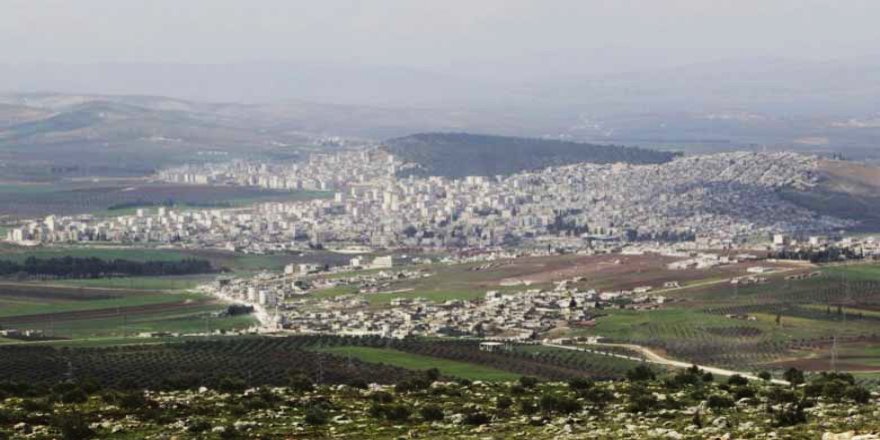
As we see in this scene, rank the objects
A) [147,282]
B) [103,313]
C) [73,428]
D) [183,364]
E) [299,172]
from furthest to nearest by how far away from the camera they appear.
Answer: [299,172] < [147,282] < [103,313] < [183,364] < [73,428]

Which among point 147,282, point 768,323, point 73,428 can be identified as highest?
point 73,428

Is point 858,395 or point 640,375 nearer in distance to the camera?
point 858,395

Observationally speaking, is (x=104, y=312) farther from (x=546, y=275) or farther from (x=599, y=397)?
(x=599, y=397)

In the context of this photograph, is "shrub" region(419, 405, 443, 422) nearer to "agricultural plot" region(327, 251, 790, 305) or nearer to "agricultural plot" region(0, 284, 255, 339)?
"agricultural plot" region(0, 284, 255, 339)

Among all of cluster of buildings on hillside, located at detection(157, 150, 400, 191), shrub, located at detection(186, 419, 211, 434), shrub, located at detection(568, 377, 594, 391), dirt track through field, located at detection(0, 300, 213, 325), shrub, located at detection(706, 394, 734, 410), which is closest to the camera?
shrub, located at detection(186, 419, 211, 434)

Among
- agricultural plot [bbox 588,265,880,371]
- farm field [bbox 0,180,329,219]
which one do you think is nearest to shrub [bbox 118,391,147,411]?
agricultural plot [bbox 588,265,880,371]

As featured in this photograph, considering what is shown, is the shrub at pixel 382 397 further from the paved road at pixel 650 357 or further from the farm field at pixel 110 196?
the farm field at pixel 110 196

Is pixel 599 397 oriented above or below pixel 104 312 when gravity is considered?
above

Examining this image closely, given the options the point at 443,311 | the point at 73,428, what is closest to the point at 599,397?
the point at 73,428
